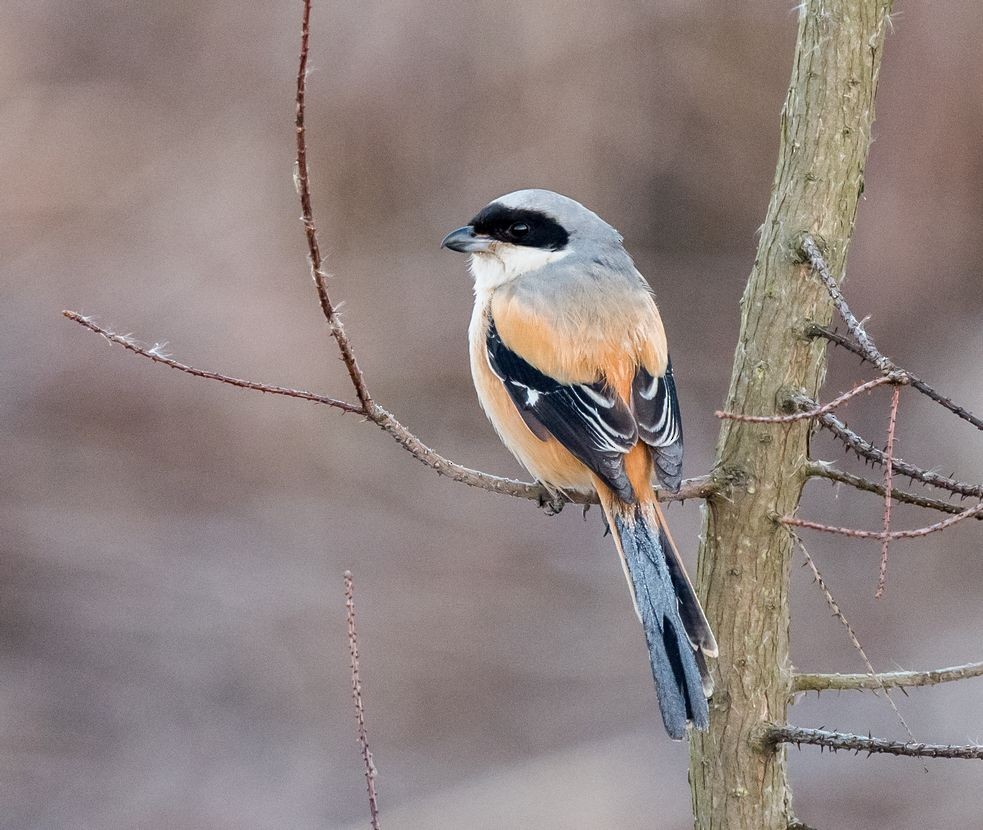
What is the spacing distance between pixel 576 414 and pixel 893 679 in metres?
1.26

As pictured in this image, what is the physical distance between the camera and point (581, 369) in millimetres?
3635

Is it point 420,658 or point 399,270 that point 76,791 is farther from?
point 399,270

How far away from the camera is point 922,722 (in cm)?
710

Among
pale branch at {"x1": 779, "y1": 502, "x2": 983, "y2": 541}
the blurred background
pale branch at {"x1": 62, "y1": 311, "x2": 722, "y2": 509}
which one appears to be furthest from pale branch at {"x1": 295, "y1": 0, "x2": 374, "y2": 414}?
the blurred background

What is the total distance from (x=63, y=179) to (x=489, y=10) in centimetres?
266

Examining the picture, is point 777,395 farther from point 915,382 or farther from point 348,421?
point 348,421

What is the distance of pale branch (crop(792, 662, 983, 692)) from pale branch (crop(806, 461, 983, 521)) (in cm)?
31

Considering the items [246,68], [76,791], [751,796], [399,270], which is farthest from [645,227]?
[751,796]

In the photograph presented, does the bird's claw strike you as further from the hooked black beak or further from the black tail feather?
the hooked black beak

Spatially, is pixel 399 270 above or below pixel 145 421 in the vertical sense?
above

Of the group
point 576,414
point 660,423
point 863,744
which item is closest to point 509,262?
point 576,414

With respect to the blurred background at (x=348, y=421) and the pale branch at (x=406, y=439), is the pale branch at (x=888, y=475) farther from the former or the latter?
the blurred background at (x=348, y=421)

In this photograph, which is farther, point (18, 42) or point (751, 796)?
point (18, 42)

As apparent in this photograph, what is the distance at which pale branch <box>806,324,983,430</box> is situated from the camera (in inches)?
92.4
